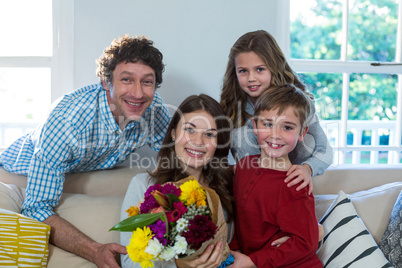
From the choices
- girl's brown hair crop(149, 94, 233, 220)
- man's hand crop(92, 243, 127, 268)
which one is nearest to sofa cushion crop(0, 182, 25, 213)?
man's hand crop(92, 243, 127, 268)

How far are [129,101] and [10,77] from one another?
4.51ft

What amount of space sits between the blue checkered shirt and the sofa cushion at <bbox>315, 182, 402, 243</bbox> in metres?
0.96

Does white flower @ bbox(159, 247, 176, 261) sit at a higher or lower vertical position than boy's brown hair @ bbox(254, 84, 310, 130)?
lower

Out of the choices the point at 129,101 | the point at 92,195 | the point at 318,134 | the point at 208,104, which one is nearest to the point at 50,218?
the point at 92,195

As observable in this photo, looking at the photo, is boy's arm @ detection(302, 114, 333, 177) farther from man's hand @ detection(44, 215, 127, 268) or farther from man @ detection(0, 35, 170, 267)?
man's hand @ detection(44, 215, 127, 268)

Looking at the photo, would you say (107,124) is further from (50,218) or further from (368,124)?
(368,124)

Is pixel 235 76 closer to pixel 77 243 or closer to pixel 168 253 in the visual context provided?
pixel 77 243

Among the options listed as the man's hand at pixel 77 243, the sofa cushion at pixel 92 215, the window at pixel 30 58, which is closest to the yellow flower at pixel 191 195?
the man's hand at pixel 77 243

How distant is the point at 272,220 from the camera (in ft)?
5.58

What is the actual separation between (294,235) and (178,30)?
160 centimetres

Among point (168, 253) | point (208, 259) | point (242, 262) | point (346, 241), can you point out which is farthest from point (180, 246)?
point (346, 241)

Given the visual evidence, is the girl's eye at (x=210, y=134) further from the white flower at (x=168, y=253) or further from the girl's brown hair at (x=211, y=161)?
the white flower at (x=168, y=253)

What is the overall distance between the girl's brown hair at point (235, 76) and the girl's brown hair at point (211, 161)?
0.87ft

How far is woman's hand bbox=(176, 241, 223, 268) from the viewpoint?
4.60 ft
